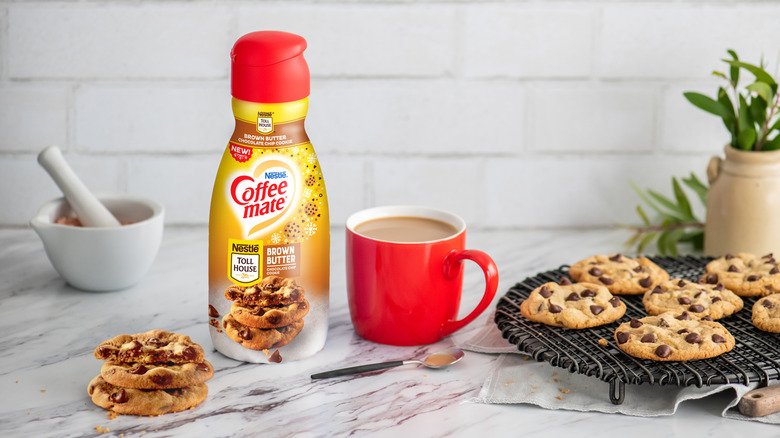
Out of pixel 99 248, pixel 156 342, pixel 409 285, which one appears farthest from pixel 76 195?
pixel 409 285

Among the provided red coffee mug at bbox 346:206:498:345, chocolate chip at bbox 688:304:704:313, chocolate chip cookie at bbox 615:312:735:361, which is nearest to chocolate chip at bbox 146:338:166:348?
red coffee mug at bbox 346:206:498:345

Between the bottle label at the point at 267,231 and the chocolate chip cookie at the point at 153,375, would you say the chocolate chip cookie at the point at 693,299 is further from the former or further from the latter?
the chocolate chip cookie at the point at 153,375

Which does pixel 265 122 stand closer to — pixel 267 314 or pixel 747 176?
pixel 267 314

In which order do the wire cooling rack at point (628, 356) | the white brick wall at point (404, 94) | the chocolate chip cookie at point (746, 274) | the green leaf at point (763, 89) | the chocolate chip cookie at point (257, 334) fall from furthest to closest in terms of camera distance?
the white brick wall at point (404, 94), the green leaf at point (763, 89), the chocolate chip cookie at point (746, 274), the chocolate chip cookie at point (257, 334), the wire cooling rack at point (628, 356)

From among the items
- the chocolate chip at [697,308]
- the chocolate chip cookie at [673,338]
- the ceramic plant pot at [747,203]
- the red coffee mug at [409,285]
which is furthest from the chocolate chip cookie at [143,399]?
the ceramic plant pot at [747,203]

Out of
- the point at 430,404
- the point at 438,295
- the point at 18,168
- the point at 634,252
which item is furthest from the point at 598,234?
the point at 18,168

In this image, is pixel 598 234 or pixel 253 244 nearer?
pixel 253 244

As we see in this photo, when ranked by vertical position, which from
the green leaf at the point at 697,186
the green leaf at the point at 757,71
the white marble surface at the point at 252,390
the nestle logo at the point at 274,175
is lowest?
the white marble surface at the point at 252,390

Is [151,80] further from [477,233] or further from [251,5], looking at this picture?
[477,233]
